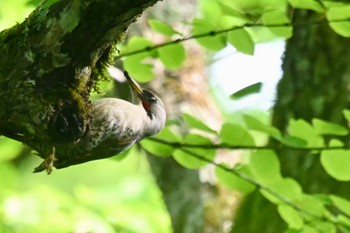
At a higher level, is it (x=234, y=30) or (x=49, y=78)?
(x=49, y=78)

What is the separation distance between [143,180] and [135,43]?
2.30 metres

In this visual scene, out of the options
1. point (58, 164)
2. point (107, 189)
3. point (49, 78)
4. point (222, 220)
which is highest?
point (49, 78)

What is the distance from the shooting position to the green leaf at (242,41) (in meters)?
1.41

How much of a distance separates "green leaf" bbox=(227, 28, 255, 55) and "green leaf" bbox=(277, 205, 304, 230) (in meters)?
0.31

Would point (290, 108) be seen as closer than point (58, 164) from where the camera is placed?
No

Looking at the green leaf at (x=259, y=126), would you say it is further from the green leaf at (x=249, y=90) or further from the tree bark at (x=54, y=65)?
the tree bark at (x=54, y=65)

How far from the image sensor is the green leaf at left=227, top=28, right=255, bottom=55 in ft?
4.62

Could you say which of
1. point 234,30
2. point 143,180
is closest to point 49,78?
point 234,30

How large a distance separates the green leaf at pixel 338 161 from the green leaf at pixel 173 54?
333 millimetres

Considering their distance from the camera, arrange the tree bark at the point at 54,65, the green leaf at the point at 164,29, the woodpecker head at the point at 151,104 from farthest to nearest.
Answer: the green leaf at the point at 164,29 → the woodpecker head at the point at 151,104 → the tree bark at the point at 54,65

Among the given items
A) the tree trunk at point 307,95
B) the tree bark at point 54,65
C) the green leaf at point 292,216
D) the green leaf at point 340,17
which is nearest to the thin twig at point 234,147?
the green leaf at point 292,216

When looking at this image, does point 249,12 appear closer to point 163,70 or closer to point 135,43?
point 135,43

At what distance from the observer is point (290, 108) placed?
229 centimetres

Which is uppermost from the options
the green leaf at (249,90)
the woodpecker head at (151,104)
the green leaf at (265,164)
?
the woodpecker head at (151,104)
